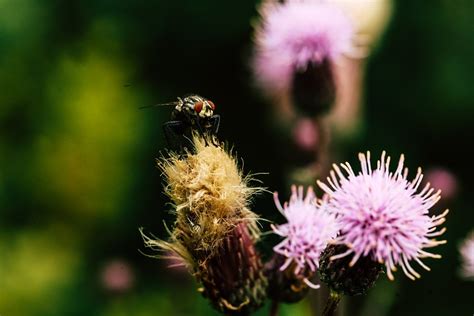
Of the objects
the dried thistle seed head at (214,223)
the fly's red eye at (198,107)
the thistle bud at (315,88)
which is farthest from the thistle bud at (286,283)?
the thistle bud at (315,88)

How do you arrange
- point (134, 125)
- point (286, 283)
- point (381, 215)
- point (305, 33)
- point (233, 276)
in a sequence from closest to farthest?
point (381, 215) → point (233, 276) → point (286, 283) → point (305, 33) → point (134, 125)

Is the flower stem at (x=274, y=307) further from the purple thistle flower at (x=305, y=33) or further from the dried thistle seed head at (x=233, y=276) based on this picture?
the purple thistle flower at (x=305, y=33)

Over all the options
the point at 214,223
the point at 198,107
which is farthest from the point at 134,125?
the point at 214,223

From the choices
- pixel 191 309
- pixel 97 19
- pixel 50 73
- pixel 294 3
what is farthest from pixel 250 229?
pixel 97 19

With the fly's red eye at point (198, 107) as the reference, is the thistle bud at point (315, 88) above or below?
below

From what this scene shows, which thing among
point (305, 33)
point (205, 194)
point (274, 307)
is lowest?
point (274, 307)

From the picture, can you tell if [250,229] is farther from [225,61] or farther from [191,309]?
[225,61]

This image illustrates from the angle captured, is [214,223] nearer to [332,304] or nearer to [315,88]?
[332,304]
